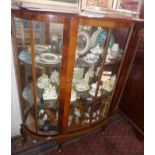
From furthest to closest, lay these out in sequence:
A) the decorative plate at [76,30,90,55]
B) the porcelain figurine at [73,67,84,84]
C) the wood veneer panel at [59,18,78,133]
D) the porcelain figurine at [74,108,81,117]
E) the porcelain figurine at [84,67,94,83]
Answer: the porcelain figurine at [74,108,81,117], the porcelain figurine at [84,67,94,83], the porcelain figurine at [73,67,84,84], the decorative plate at [76,30,90,55], the wood veneer panel at [59,18,78,133]

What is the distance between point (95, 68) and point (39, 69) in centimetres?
46

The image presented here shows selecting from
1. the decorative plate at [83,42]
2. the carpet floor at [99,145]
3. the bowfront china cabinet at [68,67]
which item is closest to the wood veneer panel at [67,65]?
the bowfront china cabinet at [68,67]

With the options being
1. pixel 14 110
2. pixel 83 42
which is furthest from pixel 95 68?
pixel 14 110

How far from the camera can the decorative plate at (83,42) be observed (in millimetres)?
1071

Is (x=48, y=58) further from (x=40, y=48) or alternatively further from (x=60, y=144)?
(x=60, y=144)

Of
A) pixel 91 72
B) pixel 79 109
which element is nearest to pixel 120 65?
pixel 91 72

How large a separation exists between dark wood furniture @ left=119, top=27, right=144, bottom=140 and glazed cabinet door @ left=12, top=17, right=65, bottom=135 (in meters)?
0.94

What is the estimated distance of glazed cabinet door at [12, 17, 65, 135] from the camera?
957mm

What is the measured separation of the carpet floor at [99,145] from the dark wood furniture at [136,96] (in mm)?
135

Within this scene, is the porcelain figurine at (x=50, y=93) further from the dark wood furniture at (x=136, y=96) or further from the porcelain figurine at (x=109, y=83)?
the dark wood furniture at (x=136, y=96)

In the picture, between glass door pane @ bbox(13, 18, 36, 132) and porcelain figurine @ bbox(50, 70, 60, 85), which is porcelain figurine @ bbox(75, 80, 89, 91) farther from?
glass door pane @ bbox(13, 18, 36, 132)

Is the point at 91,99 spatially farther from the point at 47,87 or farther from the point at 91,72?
the point at 47,87

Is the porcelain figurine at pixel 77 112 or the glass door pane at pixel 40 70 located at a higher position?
the glass door pane at pixel 40 70

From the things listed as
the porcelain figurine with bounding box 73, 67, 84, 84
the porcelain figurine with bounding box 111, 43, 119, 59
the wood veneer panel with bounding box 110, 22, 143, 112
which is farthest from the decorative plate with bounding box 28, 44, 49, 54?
the wood veneer panel with bounding box 110, 22, 143, 112
